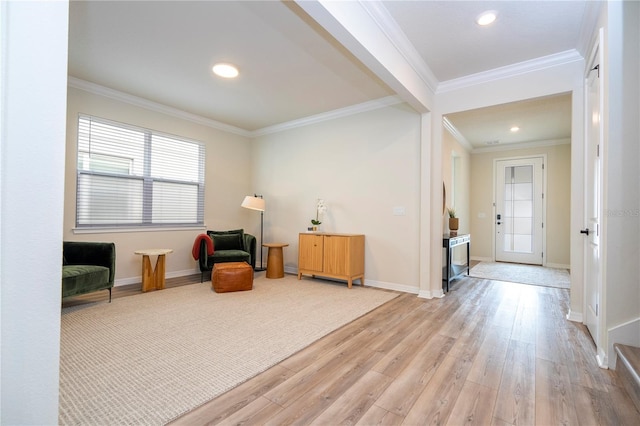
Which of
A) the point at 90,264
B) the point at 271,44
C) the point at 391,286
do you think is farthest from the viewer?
the point at 391,286

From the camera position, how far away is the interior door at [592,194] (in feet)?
8.20

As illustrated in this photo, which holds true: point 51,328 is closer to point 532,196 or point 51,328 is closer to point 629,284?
point 629,284

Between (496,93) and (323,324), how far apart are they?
3235 millimetres

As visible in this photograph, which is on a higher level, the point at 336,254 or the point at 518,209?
the point at 518,209

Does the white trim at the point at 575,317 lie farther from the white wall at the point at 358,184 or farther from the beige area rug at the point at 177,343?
the beige area rug at the point at 177,343

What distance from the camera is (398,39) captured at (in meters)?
2.82

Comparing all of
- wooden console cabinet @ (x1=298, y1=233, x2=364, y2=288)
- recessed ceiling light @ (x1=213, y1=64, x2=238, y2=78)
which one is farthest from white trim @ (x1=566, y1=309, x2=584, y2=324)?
recessed ceiling light @ (x1=213, y1=64, x2=238, y2=78)

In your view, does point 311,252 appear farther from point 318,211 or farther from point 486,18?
point 486,18

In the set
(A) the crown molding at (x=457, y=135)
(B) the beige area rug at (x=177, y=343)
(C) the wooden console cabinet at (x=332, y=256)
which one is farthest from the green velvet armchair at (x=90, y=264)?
(A) the crown molding at (x=457, y=135)

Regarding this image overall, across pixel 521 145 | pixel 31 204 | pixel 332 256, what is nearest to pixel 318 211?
pixel 332 256

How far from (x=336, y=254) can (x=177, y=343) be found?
2.44 m

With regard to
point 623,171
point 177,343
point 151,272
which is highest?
point 623,171

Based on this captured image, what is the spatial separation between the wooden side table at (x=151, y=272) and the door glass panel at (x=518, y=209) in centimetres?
706

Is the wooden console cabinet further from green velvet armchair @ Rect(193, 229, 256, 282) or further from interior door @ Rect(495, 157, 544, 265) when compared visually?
interior door @ Rect(495, 157, 544, 265)
